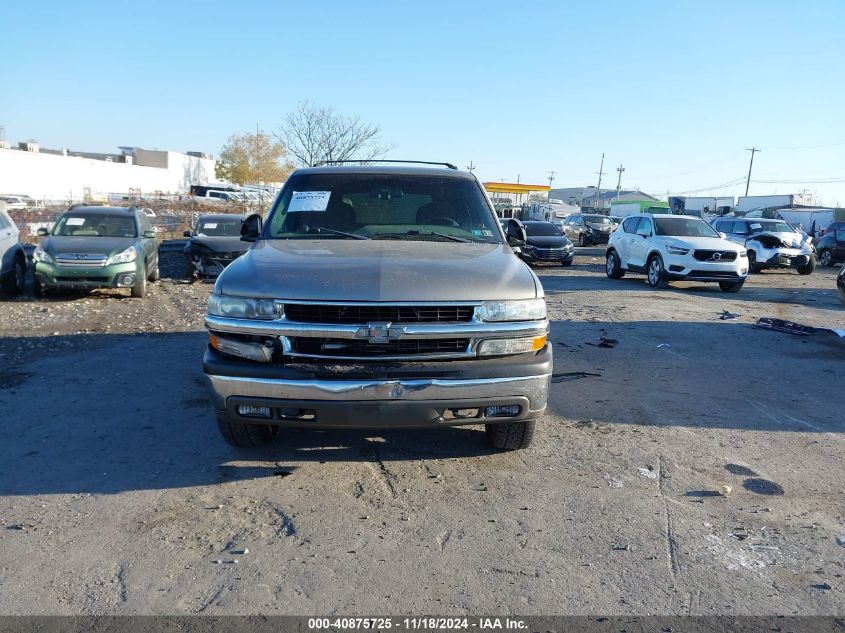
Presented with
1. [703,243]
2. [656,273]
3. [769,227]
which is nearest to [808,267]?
[769,227]

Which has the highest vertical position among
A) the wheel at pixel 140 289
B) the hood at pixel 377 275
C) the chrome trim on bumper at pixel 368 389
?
the hood at pixel 377 275

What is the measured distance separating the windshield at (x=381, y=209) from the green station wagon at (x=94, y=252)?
7.07 meters

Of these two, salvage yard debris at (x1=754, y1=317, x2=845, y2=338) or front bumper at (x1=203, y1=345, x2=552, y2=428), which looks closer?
front bumper at (x1=203, y1=345, x2=552, y2=428)

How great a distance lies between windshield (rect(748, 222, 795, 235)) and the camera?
19.8m

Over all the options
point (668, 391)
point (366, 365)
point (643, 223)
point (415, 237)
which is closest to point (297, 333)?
point (366, 365)

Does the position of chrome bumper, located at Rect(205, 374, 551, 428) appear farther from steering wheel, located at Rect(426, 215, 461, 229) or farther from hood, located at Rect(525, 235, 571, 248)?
hood, located at Rect(525, 235, 571, 248)

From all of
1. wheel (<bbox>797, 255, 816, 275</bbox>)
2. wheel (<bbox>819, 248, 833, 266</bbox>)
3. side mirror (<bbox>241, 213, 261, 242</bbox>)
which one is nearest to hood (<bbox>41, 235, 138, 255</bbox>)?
side mirror (<bbox>241, 213, 261, 242</bbox>)

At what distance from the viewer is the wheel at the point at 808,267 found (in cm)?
1914

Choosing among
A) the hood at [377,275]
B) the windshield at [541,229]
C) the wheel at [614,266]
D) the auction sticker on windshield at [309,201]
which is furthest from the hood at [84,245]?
the windshield at [541,229]

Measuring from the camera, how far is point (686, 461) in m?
4.54

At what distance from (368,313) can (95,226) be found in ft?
34.2

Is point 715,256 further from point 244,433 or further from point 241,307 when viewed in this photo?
point 241,307

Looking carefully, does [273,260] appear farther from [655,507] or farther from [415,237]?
[655,507]

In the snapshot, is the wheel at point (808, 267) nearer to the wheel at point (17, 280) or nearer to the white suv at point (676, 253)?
the white suv at point (676, 253)
